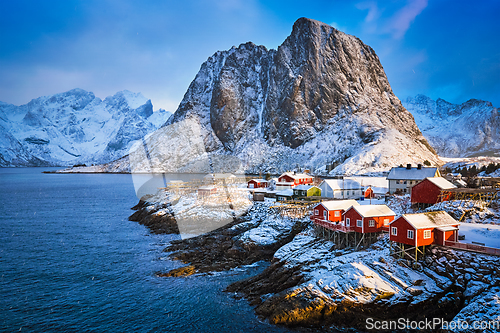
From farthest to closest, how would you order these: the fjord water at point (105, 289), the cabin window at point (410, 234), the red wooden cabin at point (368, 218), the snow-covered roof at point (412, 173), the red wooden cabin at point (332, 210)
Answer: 1. the snow-covered roof at point (412, 173)
2. the red wooden cabin at point (332, 210)
3. the red wooden cabin at point (368, 218)
4. the cabin window at point (410, 234)
5. the fjord water at point (105, 289)

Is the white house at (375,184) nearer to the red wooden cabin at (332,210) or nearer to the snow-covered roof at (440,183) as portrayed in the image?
the snow-covered roof at (440,183)

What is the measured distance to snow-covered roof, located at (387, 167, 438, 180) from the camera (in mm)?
54088

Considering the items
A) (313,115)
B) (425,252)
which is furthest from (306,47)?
(425,252)

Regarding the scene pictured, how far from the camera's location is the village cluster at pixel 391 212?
27.1 metres

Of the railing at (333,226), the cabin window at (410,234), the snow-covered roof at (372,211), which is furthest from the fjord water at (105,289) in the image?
the cabin window at (410,234)

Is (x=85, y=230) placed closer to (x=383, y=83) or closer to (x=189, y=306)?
(x=189, y=306)

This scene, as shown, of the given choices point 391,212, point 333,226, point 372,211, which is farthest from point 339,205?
point 391,212

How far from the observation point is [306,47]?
17712 cm

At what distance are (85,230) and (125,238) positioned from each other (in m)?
11.1

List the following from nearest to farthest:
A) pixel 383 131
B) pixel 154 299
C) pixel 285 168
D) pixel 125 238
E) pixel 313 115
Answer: pixel 154 299 → pixel 125 238 → pixel 383 131 → pixel 285 168 → pixel 313 115

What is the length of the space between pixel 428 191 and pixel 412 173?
16702 millimetres

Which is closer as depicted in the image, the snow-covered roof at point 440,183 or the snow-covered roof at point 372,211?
the snow-covered roof at point 372,211

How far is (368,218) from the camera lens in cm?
3319

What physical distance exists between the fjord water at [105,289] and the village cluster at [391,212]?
11.9 metres
